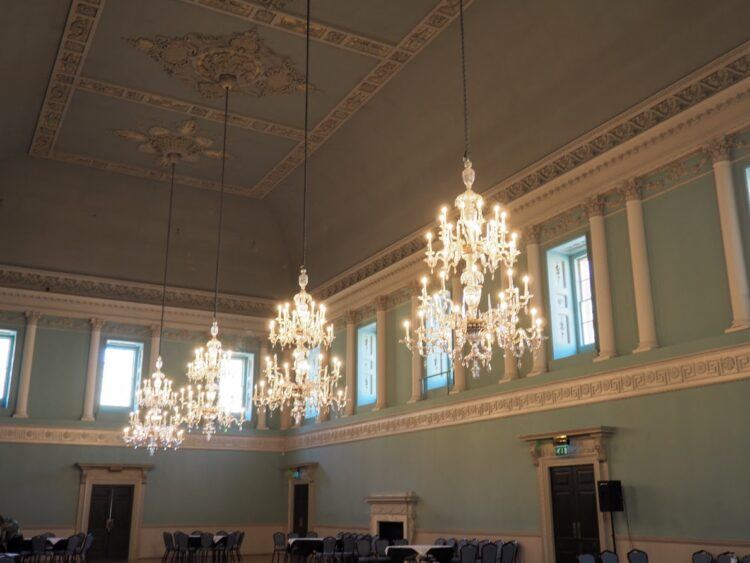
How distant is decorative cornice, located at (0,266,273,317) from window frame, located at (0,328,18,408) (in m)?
1.10

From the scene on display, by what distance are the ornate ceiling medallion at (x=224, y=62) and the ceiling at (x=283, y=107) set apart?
4 cm

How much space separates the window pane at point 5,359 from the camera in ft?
57.0

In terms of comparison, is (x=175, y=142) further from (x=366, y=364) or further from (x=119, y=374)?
(x=366, y=364)

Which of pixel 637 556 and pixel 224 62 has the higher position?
pixel 224 62

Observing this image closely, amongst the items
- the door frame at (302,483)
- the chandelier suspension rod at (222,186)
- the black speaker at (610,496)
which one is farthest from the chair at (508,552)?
the door frame at (302,483)

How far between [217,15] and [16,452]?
10.9 m

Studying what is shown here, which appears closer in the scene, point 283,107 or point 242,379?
point 283,107

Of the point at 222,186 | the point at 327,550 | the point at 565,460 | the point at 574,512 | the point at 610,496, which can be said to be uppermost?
the point at 222,186

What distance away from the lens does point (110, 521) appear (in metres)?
17.2

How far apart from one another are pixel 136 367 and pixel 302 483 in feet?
16.6

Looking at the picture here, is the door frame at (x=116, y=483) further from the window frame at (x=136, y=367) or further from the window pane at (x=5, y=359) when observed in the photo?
the window pane at (x=5, y=359)

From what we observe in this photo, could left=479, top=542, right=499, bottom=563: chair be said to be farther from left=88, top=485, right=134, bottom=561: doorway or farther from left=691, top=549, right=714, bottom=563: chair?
left=88, top=485, right=134, bottom=561: doorway

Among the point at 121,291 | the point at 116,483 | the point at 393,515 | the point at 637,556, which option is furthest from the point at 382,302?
the point at 637,556

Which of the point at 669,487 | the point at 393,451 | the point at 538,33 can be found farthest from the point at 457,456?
the point at 538,33
